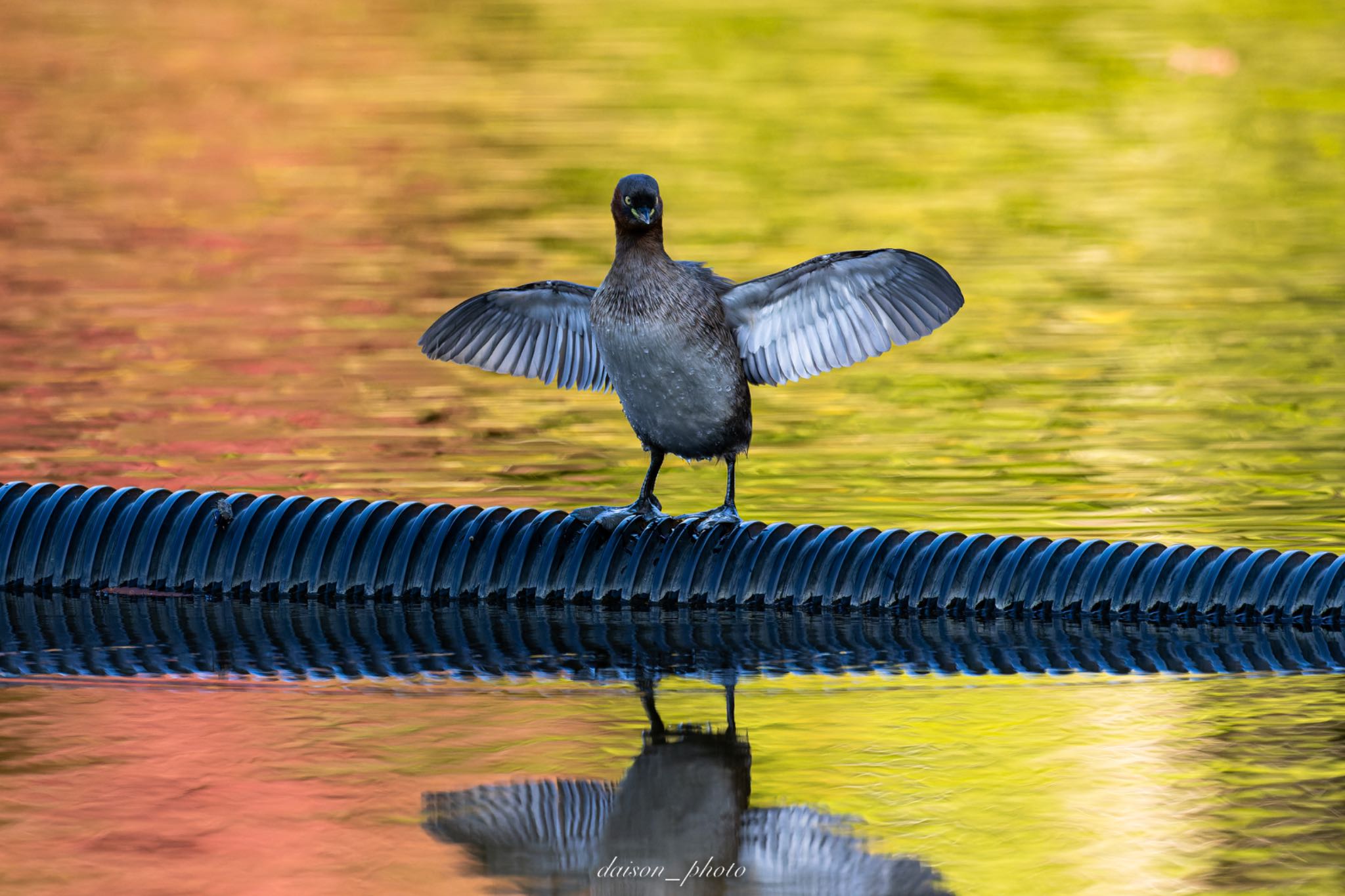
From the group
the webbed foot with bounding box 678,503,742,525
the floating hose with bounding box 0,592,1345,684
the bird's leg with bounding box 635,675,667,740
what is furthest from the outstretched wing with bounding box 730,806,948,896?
the webbed foot with bounding box 678,503,742,525

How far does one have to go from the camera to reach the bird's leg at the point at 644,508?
749 centimetres

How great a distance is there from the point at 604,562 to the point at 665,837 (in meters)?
2.51

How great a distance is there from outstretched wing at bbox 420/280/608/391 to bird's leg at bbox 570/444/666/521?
0.52 metres

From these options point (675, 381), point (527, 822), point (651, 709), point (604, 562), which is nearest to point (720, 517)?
point (604, 562)

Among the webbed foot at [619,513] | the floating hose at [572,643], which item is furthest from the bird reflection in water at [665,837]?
the webbed foot at [619,513]

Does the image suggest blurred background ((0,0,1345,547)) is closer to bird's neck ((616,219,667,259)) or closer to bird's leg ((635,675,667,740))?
bird's neck ((616,219,667,259))

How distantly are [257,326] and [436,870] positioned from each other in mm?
7548

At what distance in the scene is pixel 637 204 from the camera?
6961 mm

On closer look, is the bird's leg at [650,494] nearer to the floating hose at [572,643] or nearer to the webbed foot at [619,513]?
the webbed foot at [619,513]

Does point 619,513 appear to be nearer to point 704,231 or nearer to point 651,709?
point 651,709

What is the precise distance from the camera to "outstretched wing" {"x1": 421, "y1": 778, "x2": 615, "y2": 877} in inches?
190

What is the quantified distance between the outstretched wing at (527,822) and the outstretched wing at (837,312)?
2.41m

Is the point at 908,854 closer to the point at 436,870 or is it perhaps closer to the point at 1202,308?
the point at 436,870

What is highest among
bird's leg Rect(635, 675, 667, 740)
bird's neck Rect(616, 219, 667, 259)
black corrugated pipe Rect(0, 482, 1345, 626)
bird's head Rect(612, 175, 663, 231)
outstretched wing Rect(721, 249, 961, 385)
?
bird's head Rect(612, 175, 663, 231)
